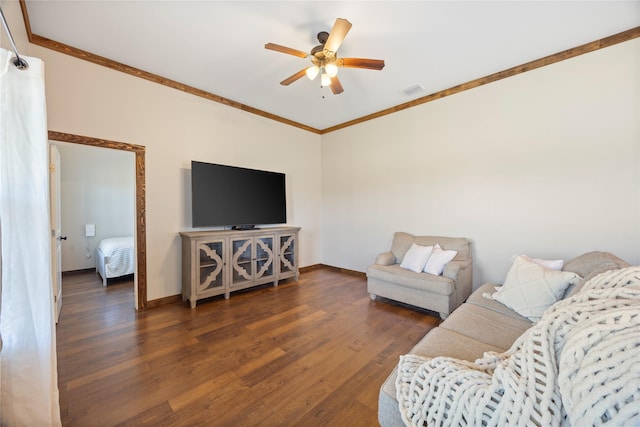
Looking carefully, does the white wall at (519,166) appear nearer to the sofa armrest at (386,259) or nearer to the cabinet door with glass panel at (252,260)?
the sofa armrest at (386,259)

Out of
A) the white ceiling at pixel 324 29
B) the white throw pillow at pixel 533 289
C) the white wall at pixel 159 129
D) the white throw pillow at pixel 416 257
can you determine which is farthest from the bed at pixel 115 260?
the white throw pillow at pixel 533 289

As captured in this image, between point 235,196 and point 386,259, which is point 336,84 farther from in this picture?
point 386,259

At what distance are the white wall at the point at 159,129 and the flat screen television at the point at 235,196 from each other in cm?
26

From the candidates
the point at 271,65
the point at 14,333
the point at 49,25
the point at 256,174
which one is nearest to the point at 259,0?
the point at 271,65

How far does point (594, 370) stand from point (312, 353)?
5.90ft

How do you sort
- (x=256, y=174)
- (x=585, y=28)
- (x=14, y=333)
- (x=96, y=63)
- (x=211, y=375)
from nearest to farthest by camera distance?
(x=14, y=333) → (x=211, y=375) → (x=585, y=28) → (x=96, y=63) → (x=256, y=174)

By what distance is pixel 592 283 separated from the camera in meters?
1.18

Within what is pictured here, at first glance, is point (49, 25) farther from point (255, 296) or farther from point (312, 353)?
point (312, 353)

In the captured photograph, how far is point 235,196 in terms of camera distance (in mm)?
3537

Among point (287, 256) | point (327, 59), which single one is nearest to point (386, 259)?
point (287, 256)

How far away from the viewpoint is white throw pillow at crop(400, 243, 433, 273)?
3.03 meters

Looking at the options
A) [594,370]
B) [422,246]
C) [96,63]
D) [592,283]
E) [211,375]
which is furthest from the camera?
[422,246]

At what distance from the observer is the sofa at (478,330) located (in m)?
1.09

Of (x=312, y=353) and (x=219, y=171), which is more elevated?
(x=219, y=171)
